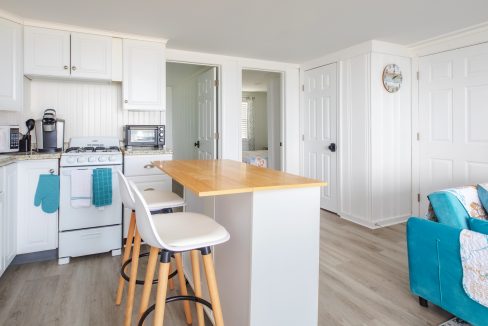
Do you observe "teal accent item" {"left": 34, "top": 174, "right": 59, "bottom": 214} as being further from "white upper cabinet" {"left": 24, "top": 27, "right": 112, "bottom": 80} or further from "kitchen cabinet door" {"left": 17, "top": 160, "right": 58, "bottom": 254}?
"white upper cabinet" {"left": 24, "top": 27, "right": 112, "bottom": 80}

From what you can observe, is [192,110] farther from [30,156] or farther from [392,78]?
[392,78]

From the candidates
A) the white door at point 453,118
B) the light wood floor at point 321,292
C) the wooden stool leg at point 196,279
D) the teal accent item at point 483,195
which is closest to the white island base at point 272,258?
the wooden stool leg at point 196,279

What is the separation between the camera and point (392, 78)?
3668 mm

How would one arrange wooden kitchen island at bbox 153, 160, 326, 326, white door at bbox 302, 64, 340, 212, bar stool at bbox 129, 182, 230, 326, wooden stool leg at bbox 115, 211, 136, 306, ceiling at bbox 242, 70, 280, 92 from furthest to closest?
ceiling at bbox 242, 70, 280, 92, white door at bbox 302, 64, 340, 212, wooden stool leg at bbox 115, 211, 136, 306, wooden kitchen island at bbox 153, 160, 326, 326, bar stool at bbox 129, 182, 230, 326

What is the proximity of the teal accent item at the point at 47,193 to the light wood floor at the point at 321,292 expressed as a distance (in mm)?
508

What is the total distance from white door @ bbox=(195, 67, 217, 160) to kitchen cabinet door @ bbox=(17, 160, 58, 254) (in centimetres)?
207

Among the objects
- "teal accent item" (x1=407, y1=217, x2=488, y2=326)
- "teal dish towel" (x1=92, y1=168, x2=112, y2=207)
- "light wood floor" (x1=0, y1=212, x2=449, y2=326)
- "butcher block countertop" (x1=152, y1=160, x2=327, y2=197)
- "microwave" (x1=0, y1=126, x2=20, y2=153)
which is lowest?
"light wood floor" (x1=0, y1=212, x2=449, y2=326)

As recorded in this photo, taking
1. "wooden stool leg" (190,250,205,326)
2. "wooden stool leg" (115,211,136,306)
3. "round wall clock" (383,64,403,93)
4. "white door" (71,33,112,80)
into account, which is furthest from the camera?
"round wall clock" (383,64,403,93)

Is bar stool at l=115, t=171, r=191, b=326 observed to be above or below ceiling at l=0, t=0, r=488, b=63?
below

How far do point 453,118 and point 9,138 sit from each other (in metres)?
4.49

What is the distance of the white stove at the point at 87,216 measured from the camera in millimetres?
2715

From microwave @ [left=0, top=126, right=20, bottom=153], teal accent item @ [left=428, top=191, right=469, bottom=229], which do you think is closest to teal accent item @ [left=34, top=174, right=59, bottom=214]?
microwave @ [left=0, top=126, right=20, bottom=153]

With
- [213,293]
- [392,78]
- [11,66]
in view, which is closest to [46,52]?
[11,66]

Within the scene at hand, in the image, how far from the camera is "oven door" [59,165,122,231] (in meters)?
2.71
